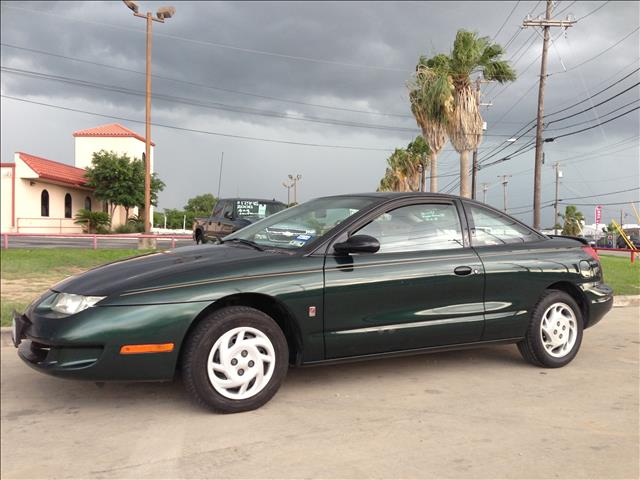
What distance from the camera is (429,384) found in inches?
168

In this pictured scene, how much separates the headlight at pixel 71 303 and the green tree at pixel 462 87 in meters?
18.3

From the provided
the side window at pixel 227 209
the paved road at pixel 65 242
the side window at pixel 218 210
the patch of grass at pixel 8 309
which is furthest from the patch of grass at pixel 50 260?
the patch of grass at pixel 8 309

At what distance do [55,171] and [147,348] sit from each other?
29.0 m

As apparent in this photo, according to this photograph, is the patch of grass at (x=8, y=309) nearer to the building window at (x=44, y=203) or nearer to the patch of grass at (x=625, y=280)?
the patch of grass at (x=625, y=280)

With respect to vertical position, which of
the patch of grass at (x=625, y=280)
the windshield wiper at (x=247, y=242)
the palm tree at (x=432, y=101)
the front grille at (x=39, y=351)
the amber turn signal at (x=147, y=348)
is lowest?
the patch of grass at (x=625, y=280)

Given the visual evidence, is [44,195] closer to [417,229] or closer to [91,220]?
[91,220]

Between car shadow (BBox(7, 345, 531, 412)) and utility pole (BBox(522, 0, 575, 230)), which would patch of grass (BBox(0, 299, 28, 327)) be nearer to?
car shadow (BBox(7, 345, 531, 412))

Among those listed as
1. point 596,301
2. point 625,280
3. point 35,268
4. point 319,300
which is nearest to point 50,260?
point 35,268

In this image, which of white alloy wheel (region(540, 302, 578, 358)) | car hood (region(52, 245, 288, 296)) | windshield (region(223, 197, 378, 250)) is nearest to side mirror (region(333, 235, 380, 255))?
windshield (region(223, 197, 378, 250))

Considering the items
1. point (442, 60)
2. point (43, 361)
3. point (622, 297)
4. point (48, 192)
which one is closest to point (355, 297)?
point (43, 361)

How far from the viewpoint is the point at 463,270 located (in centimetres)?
427

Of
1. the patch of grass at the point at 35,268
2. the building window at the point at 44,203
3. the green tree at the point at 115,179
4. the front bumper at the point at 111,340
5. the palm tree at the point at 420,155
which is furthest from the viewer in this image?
the palm tree at the point at 420,155

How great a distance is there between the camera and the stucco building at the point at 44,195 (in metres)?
26.0

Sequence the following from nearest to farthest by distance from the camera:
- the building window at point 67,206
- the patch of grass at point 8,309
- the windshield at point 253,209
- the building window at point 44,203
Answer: the patch of grass at point 8,309 < the windshield at point 253,209 < the building window at point 44,203 < the building window at point 67,206
